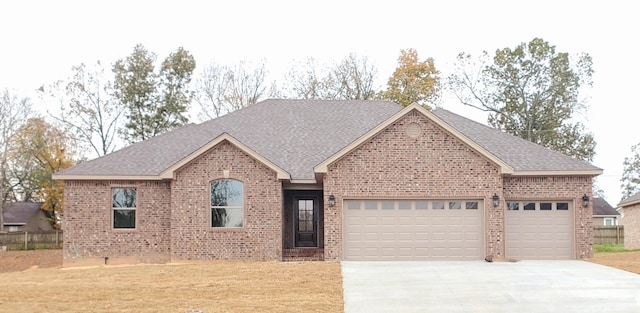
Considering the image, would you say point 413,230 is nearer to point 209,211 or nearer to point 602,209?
point 209,211

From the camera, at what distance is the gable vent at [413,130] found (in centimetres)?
2162

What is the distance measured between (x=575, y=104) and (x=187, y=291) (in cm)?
3665

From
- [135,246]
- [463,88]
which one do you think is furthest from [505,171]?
[463,88]

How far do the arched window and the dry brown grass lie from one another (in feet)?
6.80

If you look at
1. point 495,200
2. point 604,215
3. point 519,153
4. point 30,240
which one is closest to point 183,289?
point 495,200

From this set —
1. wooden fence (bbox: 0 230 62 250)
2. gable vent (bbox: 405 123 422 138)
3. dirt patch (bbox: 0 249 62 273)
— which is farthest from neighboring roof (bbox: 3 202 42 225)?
gable vent (bbox: 405 123 422 138)

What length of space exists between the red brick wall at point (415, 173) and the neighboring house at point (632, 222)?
1640 cm

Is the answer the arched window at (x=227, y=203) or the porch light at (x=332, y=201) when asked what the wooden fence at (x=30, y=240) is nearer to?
the arched window at (x=227, y=203)

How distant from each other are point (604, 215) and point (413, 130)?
1566 inches

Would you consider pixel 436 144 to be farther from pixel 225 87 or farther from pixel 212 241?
pixel 225 87

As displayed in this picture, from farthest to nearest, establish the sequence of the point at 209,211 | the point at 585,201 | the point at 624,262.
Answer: the point at 585,201 < the point at 209,211 < the point at 624,262

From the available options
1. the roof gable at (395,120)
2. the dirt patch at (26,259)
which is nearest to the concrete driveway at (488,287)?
the roof gable at (395,120)

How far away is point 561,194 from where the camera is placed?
22422 millimetres

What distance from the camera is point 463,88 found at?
47312 millimetres
